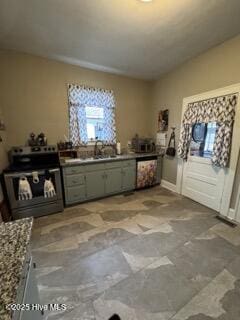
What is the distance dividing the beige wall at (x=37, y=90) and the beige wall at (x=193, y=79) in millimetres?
1173

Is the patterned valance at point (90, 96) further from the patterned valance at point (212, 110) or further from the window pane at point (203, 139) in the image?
the window pane at point (203, 139)

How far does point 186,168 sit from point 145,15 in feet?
8.82

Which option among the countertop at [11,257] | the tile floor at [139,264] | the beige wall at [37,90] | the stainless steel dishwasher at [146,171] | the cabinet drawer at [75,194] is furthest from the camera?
the stainless steel dishwasher at [146,171]

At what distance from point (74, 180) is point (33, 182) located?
681 millimetres

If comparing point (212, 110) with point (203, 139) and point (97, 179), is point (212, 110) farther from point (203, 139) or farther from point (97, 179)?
point (97, 179)

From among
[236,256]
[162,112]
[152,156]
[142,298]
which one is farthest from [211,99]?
[142,298]

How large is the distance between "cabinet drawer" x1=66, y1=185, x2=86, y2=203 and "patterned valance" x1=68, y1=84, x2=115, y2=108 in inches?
68.2

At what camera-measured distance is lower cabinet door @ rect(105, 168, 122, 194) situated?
3.36 m

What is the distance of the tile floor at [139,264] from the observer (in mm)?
1358

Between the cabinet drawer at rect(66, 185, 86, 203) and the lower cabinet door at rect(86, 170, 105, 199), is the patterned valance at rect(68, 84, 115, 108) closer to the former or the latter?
the lower cabinet door at rect(86, 170, 105, 199)

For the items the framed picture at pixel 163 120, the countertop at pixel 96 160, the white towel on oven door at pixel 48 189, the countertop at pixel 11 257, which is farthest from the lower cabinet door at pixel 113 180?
the countertop at pixel 11 257

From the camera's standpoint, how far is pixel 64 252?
196 cm

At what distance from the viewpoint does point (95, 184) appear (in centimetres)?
322

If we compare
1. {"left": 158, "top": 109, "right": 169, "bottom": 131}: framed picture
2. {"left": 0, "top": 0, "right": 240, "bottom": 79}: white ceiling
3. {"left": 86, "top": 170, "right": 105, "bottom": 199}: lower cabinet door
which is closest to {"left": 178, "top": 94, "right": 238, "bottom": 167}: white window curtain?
{"left": 158, "top": 109, "right": 169, "bottom": 131}: framed picture
